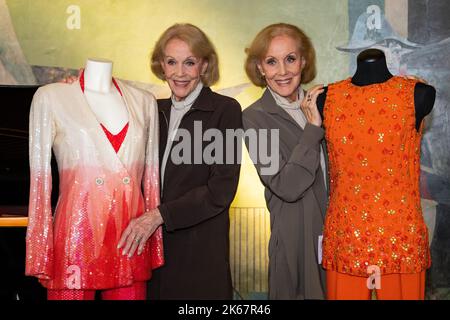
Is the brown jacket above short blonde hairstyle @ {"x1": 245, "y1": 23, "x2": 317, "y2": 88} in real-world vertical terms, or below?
below

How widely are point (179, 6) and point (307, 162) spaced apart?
137 centimetres

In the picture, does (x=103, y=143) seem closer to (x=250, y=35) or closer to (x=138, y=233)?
(x=138, y=233)

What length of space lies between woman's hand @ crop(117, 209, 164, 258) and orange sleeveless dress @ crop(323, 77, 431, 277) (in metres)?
0.73

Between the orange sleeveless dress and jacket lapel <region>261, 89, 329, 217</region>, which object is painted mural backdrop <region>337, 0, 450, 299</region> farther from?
the orange sleeveless dress

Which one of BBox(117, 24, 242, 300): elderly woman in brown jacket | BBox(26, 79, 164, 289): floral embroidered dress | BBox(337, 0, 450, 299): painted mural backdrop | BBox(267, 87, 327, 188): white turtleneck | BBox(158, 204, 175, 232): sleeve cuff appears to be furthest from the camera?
BBox(337, 0, 450, 299): painted mural backdrop

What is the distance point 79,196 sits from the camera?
2.72 meters

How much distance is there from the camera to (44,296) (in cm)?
373

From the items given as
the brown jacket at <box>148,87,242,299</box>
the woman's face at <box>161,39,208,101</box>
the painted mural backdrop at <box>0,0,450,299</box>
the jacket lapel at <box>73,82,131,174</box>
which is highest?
the painted mural backdrop at <box>0,0,450,299</box>

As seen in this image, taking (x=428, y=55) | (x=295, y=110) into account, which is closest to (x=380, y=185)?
(x=295, y=110)

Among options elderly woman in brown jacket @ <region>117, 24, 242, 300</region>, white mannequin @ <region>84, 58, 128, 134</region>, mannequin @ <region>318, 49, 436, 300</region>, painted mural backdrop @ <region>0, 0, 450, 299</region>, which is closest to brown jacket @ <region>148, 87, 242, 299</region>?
elderly woman in brown jacket @ <region>117, 24, 242, 300</region>

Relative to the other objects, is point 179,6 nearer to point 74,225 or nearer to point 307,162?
point 307,162

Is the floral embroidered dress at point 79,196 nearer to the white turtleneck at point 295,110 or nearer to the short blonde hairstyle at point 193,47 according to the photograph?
the short blonde hairstyle at point 193,47

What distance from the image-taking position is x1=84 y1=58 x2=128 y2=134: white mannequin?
2809 millimetres
